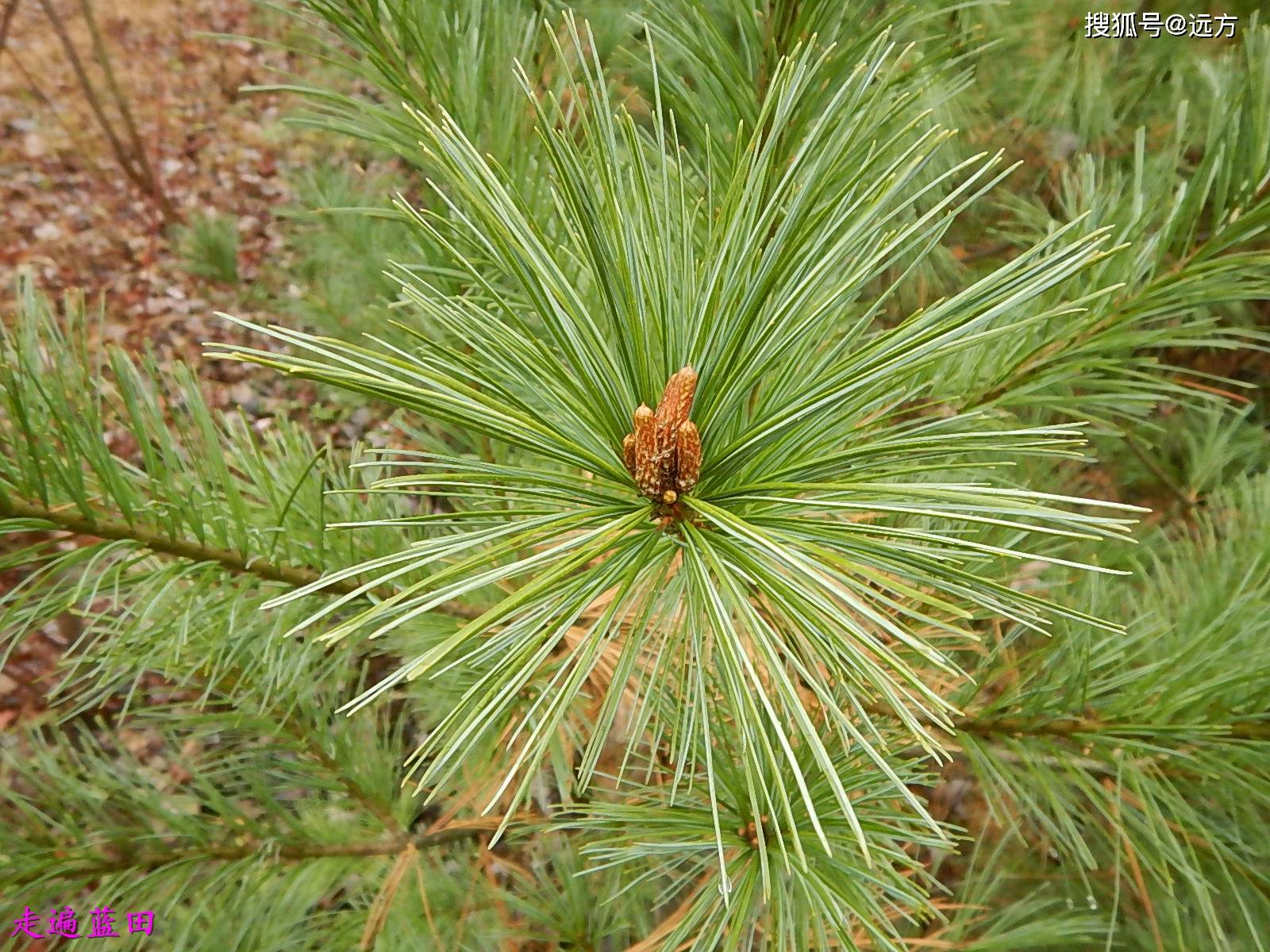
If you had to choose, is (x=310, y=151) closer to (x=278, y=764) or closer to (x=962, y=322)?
(x=278, y=764)

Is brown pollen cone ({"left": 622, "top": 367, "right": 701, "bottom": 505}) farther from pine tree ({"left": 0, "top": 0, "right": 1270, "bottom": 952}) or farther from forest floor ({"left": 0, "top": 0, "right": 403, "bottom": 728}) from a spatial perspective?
forest floor ({"left": 0, "top": 0, "right": 403, "bottom": 728})

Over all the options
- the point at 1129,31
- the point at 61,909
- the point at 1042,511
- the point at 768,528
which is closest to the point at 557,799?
the point at 61,909

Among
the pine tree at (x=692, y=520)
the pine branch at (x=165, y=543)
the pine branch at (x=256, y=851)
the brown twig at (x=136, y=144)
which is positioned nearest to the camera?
the pine tree at (x=692, y=520)

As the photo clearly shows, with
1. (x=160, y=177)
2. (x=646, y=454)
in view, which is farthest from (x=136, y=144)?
(x=646, y=454)

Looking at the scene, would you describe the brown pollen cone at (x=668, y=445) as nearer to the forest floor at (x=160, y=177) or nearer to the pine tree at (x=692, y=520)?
the pine tree at (x=692, y=520)

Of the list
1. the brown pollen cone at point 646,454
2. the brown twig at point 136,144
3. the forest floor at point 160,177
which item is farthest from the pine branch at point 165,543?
the brown twig at point 136,144

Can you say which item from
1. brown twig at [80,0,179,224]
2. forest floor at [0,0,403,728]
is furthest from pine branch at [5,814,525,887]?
brown twig at [80,0,179,224]

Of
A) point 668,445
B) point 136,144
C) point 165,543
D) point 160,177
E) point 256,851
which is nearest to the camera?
point 668,445

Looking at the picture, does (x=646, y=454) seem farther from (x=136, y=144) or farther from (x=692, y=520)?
(x=136, y=144)
